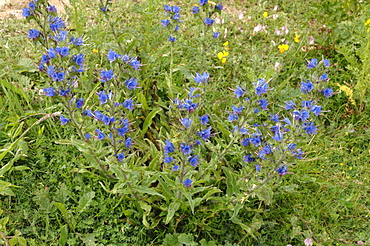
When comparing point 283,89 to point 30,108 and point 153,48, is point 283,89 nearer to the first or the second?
point 153,48

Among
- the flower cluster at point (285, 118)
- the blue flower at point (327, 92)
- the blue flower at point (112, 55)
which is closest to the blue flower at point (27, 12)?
the blue flower at point (112, 55)

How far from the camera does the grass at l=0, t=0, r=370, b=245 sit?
276 centimetres

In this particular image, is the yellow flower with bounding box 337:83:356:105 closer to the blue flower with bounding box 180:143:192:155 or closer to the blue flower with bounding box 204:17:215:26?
the blue flower with bounding box 204:17:215:26

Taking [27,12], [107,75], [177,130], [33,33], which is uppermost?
[27,12]

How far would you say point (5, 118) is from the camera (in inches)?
131

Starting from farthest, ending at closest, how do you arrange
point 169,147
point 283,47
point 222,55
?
point 283,47, point 222,55, point 169,147

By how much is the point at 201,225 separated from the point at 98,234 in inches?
31.3

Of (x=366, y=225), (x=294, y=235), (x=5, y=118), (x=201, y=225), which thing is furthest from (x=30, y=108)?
(x=366, y=225)

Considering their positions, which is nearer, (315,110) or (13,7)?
(315,110)

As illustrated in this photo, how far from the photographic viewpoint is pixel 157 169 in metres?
Result: 3.01

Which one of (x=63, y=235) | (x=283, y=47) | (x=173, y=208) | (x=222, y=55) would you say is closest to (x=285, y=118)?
(x=173, y=208)

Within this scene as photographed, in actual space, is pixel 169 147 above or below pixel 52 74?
below

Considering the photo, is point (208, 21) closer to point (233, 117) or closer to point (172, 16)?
point (172, 16)

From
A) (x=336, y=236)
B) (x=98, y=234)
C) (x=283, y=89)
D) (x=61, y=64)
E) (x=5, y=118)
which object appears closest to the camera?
(x=61, y=64)
